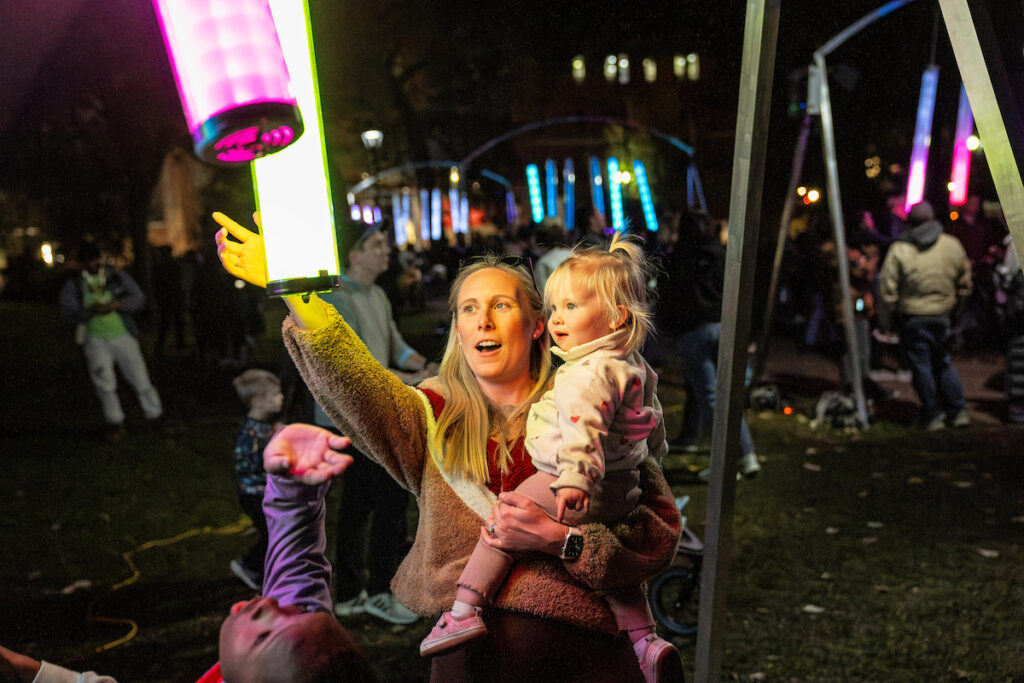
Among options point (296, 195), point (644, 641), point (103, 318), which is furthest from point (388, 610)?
point (103, 318)

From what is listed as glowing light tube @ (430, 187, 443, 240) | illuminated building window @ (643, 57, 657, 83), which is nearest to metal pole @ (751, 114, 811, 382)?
glowing light tube @ (430, 187, 443, 240)

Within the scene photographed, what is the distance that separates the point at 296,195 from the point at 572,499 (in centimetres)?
92

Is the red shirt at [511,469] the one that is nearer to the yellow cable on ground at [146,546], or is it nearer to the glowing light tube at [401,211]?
the yellow cable on ground at [146,546]

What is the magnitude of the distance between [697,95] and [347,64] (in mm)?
8141

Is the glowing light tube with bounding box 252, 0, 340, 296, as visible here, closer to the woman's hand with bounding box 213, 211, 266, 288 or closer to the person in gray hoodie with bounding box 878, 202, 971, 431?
the woman's hand with bounding box 213, 211, 266, 288

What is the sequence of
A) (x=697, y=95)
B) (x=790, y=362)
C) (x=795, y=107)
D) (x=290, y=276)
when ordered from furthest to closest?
1. (x=697, y=95)
2. (x=790, y=362)
3. (x=795, y=107)
4. (x=290, y=276)

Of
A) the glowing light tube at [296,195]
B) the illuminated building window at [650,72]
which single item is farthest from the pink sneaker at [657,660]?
the illuminated building window at [650,72]

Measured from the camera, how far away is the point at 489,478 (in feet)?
7.34

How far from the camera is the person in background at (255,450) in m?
4.34

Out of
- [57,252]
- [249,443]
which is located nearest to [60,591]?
[249,443]

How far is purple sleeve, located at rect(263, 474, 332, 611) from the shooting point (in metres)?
2.19

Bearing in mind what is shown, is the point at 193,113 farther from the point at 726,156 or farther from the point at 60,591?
the point at 726,156

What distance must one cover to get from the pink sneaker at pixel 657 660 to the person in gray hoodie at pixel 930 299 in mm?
7541

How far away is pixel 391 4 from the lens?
15289 millimetres
